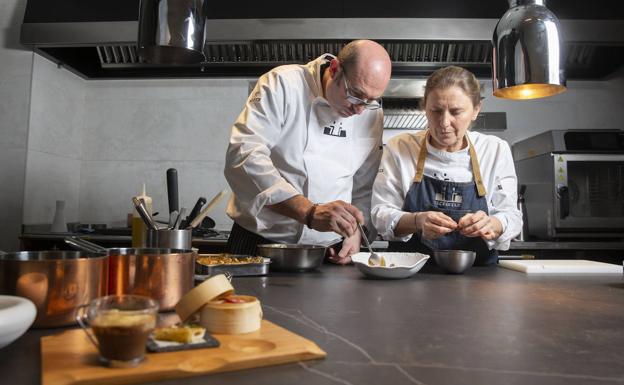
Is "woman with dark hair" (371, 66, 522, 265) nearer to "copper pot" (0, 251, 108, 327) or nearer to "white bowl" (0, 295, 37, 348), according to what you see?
"copper pot" (0, 251, 108, 327)

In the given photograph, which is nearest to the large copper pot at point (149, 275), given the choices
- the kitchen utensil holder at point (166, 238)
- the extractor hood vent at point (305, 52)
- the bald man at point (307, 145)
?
the kitchen utensil holder at point (166, 238)

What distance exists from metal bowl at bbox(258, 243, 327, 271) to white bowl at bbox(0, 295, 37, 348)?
3.02 feet

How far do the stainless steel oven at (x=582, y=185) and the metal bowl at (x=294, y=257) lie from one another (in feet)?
6.85

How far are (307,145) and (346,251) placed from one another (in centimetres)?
51

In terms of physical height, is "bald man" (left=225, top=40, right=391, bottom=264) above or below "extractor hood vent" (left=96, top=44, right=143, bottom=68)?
below

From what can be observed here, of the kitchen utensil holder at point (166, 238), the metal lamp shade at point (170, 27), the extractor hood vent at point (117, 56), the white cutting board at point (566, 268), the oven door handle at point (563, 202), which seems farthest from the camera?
the extractor hood vent at point (117, 56)

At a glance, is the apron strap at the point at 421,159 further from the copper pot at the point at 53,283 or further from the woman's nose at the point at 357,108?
the copper pot at the point at 53,283

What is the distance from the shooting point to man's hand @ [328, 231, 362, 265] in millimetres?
1846

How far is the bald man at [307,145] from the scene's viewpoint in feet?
6.09

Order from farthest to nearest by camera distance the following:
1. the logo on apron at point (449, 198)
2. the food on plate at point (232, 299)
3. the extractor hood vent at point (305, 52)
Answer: the extractor hood vent at point (305, 52) < the logo on apron at point (449, 198) < the food on plate at point (232, 299)

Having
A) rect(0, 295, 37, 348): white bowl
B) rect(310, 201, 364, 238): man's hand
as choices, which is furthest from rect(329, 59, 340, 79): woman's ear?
rect(0, 295, 37, 348): white bowl

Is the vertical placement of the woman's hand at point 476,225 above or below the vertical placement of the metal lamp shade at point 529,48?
below

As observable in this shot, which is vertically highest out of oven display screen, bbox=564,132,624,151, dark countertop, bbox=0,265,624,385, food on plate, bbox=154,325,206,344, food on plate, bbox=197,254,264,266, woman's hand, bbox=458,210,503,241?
oven display screen, bbox=564,132,624,151

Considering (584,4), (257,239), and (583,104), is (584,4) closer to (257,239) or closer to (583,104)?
(583,104)
